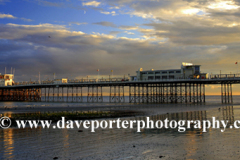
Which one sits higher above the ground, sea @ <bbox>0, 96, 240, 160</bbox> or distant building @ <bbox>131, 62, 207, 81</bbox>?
distant building @ <bbox>131, 62, 207, 81</bbox>

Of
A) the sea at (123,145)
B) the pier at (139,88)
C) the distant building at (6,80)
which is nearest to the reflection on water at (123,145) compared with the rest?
the sea at (123,145)

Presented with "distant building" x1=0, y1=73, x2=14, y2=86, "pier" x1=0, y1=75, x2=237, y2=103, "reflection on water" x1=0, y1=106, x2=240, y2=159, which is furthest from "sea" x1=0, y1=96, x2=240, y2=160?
"distant building" x1=0, y1=73, x2=14, y2=86

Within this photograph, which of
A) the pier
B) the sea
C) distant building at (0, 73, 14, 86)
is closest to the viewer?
the sea

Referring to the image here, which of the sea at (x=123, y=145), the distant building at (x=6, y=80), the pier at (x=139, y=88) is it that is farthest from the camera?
the distant building at (x=6, y=80)

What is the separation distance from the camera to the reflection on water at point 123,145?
12453 mm

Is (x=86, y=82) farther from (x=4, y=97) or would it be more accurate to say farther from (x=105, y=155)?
(x=105, y=155)

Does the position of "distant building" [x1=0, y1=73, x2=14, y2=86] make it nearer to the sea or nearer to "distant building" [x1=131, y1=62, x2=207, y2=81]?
"distant building" [x1=131, y1=62, x2=207, y2=81]

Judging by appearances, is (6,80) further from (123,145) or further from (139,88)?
(123,145)

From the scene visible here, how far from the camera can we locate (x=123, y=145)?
48.0ft

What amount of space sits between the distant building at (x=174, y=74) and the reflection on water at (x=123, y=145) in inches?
2137

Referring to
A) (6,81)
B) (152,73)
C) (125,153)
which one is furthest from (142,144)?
(6,81)

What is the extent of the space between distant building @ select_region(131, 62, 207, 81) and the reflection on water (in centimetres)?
5429

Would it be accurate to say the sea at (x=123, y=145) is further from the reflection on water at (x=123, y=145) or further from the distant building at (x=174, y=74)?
the distant building at (x=174, y=74)

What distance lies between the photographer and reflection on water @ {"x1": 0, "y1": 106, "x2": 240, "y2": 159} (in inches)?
490
